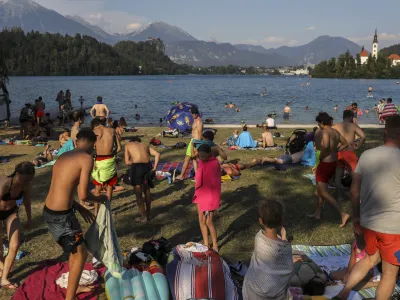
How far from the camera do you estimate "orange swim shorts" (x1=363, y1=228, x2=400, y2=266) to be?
3400mm

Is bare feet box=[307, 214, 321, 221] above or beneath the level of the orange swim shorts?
beneath

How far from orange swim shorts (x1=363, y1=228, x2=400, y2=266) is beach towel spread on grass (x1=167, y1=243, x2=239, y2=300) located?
1415 millimetres

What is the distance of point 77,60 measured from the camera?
5394 inches

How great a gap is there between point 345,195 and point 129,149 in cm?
452

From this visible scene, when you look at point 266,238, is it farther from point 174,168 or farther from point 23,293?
point 174,168

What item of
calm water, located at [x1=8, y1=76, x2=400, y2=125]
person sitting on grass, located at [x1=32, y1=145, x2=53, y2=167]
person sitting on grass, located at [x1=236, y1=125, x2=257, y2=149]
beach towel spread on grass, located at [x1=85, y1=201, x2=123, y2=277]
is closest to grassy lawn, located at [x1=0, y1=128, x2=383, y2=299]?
person sitting on grass, located at [x1=32, y1=145, x2=53, y2=167]

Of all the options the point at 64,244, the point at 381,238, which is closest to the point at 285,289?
the point at 381,238

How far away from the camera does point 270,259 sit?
325 centimetres

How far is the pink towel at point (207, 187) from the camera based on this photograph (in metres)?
5.14

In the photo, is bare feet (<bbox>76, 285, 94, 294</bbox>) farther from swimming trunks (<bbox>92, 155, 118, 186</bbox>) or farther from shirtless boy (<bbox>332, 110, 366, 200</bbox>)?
shirtless boy (<bbox>332, 110, 366, 200</bbox>)

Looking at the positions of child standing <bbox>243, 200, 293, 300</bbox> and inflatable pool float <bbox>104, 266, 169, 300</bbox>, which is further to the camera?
inflatable pool float <bbox>104, 266, 169, 300</bbox>

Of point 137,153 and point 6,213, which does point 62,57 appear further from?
point 6,213

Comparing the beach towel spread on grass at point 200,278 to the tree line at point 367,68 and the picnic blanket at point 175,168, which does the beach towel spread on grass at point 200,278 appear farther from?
the tree line at point 367,68

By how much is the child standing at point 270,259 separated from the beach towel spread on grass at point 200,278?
0.72m
